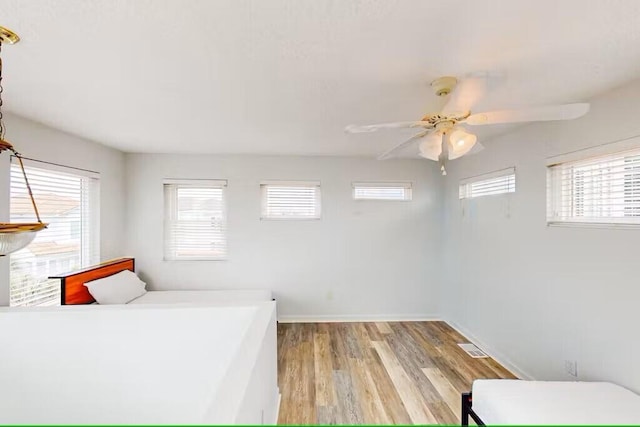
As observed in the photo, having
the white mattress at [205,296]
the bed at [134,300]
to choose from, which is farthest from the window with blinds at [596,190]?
the white mattress at [205,296]

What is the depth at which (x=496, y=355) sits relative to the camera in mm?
3137

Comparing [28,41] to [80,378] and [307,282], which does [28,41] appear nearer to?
[80,378]

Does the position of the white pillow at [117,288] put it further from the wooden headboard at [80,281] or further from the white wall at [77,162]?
the white wall at [77,162]

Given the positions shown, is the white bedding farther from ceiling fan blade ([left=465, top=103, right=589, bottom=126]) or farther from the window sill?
the window sill

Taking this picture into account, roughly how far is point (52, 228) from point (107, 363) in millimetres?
1953

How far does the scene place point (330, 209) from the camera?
14.1 ft

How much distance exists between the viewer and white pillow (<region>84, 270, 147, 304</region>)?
3.08 meters

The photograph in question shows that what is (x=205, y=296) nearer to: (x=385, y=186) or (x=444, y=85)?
(x=385, y=186)

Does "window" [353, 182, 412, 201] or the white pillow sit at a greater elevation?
"window" [353, 182, 412, 201]

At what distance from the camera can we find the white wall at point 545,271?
194 cm

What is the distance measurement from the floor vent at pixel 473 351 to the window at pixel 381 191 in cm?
198

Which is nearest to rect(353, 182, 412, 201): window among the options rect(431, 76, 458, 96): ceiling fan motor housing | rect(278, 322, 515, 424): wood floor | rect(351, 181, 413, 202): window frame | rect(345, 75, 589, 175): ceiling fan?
rect(351, 181, 413, 202): window frame

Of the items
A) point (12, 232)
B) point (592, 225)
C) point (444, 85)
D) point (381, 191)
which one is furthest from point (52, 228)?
point (592, 225)

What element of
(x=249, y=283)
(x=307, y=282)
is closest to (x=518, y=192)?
(x=307, y=282)
